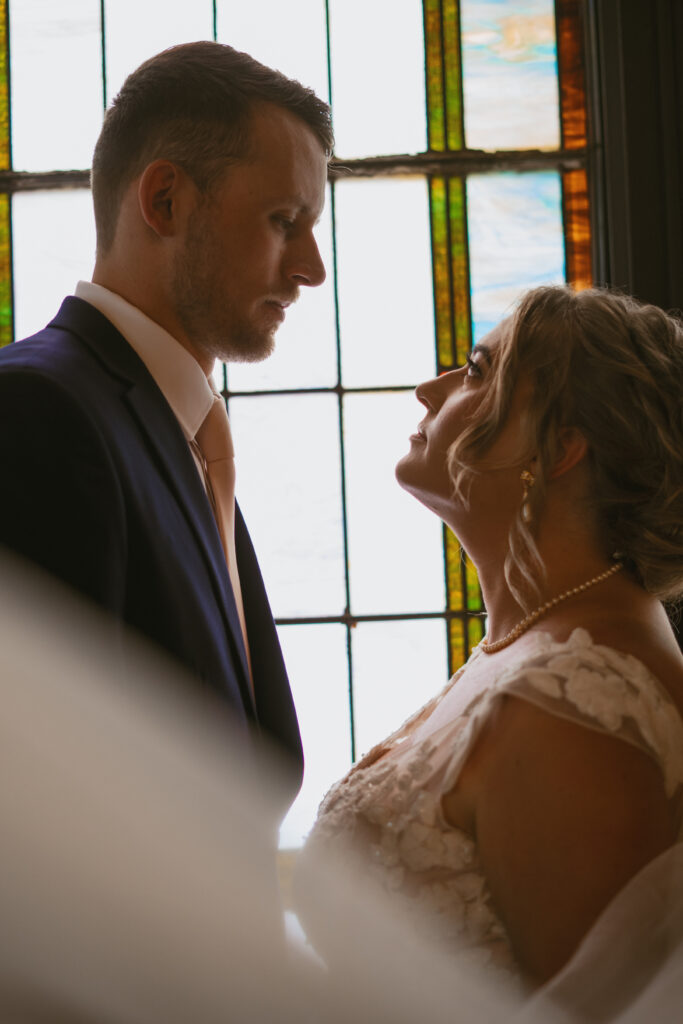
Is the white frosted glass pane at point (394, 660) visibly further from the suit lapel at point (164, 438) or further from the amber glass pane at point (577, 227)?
the suit lapel at point (164, 438)

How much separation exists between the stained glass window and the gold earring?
0.88m

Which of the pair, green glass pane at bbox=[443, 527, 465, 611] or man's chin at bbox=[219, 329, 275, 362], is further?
green glass pane at bbox=[443, 527, 465, 611]

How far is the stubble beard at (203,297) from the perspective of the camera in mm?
1783

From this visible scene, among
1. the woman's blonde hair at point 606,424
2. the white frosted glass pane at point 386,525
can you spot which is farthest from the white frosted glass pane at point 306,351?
the woman's blonde hair at point 606,424

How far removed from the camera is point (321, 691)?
280 centimetres

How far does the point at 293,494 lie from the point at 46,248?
3.17 feet

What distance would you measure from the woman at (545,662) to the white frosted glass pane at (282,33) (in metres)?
1.25

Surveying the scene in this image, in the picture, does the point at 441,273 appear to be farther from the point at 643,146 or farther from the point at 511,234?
the point at 643,146

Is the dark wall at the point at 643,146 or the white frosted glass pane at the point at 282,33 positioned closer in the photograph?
the dark wall at the point at 643,146

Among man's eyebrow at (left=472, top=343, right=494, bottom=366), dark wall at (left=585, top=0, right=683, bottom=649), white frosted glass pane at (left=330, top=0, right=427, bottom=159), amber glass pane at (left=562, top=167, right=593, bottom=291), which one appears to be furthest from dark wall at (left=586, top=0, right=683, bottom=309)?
man's eyebrow at (left=472, top=343, right=494, bottom=366)

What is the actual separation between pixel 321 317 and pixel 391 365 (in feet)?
0.77

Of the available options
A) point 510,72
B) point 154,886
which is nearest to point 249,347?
point 154,886

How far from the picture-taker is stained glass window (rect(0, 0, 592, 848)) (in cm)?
282

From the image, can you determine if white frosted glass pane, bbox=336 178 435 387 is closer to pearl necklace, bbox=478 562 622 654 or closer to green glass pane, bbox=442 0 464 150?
green glass pane, bbox=442 0 464 150
